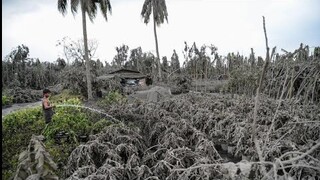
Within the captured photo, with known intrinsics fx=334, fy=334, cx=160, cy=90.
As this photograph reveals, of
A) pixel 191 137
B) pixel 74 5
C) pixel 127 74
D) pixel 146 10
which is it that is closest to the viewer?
pixel 191 137

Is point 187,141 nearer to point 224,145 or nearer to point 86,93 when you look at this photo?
point 224,145

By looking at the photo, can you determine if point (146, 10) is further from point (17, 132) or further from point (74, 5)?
point (17, 132)

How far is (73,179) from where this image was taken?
4805 millimetres

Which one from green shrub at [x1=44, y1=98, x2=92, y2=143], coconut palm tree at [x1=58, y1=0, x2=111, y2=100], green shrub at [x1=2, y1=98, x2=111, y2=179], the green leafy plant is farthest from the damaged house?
the green leafy plant

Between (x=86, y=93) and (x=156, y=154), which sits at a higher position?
(x=86, y=93)

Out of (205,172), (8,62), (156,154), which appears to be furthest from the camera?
(8,62)

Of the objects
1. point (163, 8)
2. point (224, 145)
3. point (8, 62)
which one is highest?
point (163, 8)

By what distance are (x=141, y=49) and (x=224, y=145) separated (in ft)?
108

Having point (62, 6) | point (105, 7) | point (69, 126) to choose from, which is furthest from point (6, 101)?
point (69, 126)

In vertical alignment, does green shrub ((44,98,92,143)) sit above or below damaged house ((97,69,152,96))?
below

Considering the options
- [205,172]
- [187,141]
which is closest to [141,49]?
[187,141]

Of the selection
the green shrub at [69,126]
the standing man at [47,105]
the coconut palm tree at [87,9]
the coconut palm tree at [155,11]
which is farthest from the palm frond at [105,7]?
the standing man at [47,105]

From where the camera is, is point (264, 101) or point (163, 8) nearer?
point (264, 101)

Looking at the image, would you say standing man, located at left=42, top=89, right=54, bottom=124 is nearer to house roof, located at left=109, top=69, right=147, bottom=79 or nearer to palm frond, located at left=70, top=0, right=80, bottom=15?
palm frond, located at left=70, top=0, right=80, bottom=15
